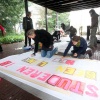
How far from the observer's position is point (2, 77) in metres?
2.09

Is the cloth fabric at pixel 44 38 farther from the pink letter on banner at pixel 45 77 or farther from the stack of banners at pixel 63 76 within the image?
the pink letter on banner at pixel 45 77

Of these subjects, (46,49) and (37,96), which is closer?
(37,96)

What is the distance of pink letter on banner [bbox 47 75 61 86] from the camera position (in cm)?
176

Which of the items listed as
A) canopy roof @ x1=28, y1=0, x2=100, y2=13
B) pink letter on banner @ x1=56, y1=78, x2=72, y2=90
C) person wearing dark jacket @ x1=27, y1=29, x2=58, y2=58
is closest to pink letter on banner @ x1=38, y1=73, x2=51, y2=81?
pink letter on banner @ x1=56, y1=78, x2=72, y2=90

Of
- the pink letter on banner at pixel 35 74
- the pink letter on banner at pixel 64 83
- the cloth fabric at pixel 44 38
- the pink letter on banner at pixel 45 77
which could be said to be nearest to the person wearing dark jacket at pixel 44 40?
the cloth fabric at pixel 44 38

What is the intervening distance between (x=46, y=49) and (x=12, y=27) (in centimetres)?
628

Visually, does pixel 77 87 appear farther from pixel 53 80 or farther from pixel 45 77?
pixel 45 77

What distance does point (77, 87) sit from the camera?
1629 millimetres

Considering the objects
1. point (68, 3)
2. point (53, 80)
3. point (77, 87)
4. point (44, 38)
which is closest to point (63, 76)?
point (53, 80)

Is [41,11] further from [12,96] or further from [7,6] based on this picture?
[12,96]

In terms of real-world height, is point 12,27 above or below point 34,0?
below

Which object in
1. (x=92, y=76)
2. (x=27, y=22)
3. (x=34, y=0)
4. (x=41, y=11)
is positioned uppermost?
(x=41, y=11)

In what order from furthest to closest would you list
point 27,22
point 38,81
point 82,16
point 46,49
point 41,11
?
1. point 41,11
2. point 82,16
3. point 27,22
4. point 46,49
5. point 38,81

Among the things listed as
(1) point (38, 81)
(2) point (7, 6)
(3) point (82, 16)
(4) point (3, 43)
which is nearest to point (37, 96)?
(1) point (38, 81)
